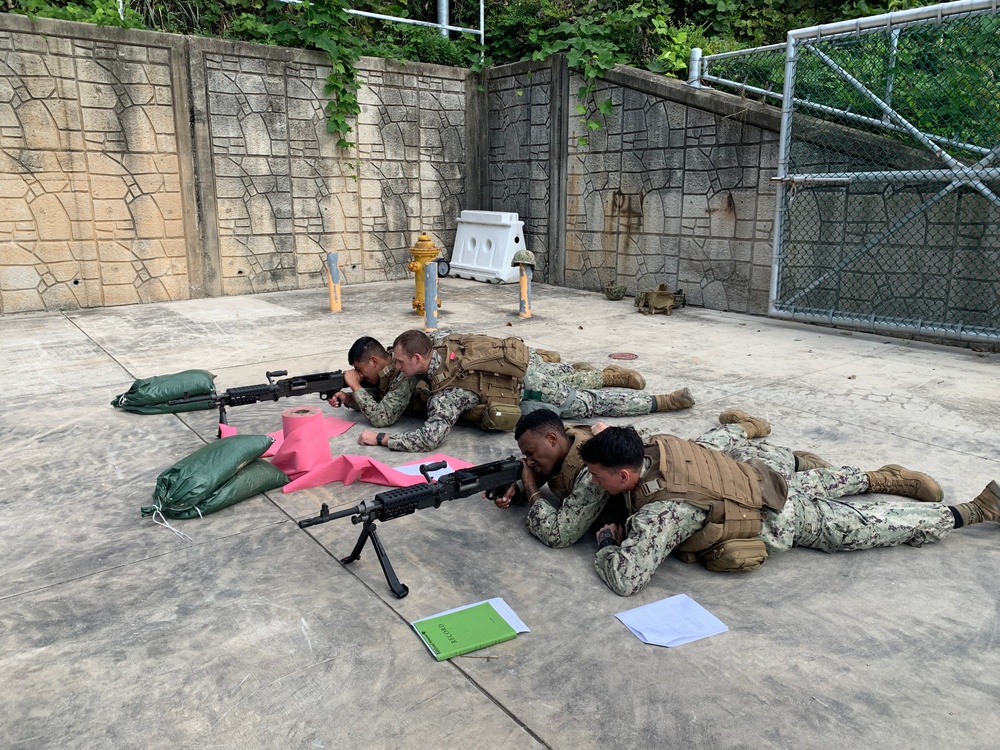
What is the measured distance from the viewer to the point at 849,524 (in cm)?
303

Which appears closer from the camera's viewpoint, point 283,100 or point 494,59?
point 283,100

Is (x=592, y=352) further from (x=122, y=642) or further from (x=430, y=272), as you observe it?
(x=122, y=642)

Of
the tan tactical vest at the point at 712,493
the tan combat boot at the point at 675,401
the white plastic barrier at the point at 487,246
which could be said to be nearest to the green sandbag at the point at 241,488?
the tan tactical vest at the point at 712,493

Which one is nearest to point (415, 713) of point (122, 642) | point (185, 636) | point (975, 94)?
point (185, 636)

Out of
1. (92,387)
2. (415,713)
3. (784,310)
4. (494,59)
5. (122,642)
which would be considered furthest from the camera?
(494,59)

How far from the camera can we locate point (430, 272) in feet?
24.4

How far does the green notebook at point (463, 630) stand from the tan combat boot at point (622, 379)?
2.83 metres

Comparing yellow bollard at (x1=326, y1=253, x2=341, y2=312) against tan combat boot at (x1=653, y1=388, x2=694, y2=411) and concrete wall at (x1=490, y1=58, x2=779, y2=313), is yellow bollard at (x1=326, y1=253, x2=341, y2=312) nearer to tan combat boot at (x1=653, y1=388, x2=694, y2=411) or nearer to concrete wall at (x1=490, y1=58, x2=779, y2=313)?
concrete wall at (x1=490, y1=58, x2=779, y2=313)

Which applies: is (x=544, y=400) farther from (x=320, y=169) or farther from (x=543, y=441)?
(x=320, y=169)

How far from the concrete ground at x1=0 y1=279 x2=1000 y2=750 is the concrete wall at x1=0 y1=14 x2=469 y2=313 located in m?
4.50

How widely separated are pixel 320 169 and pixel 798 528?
27.7 ft

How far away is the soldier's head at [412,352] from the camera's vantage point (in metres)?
4.19

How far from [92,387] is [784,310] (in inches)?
232

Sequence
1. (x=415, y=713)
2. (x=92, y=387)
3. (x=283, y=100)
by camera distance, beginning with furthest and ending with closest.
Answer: (x=283, y=100) → (x=92, y=387) → (x=415, y=713)
